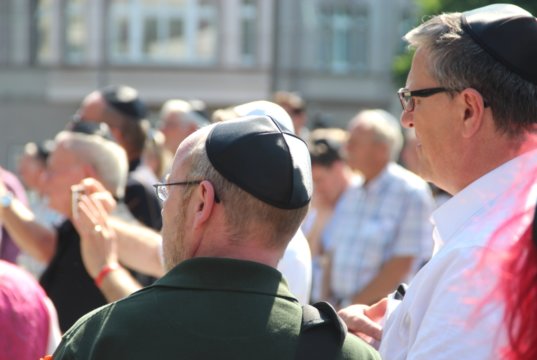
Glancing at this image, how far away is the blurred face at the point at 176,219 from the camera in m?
2.31

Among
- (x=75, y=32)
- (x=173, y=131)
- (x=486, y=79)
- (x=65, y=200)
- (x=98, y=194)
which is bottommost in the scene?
(x=75, y=32)

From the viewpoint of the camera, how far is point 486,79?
246 cm

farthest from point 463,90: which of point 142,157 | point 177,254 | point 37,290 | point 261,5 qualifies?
point 261,5

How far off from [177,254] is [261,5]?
29.1 meters

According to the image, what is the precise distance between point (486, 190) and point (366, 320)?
1.59 ft

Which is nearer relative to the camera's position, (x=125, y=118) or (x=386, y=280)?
(x=125, y=118)

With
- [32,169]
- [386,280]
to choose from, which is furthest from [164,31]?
[386,280]

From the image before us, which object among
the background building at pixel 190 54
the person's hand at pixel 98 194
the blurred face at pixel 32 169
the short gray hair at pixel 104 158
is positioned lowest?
the background building at pixel 190 54

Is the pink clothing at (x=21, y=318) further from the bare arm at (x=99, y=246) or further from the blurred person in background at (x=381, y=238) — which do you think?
the blurred person in background at (x=381, y=238)

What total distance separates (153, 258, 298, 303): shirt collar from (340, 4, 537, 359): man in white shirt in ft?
1.05

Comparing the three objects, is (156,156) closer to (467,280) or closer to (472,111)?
(472,111)

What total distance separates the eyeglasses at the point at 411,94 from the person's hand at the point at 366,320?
19.1 inches

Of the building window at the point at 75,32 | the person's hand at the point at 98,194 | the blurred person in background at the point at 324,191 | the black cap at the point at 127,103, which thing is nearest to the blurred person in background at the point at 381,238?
the blurred person in background at the point at 324,191

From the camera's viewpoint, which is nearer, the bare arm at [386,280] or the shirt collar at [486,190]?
the shirt collar at [486,190]
